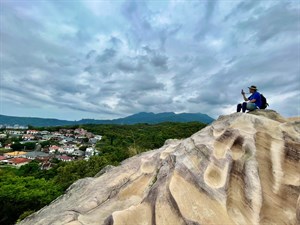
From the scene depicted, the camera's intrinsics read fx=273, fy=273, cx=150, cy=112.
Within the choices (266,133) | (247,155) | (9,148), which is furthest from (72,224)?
(9,148)

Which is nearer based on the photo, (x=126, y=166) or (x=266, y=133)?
(x=266, y=133)

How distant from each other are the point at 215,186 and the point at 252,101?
6277 mm

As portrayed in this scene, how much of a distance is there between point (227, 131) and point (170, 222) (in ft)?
15.6

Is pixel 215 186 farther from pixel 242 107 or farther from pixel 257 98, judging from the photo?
pixel 257 98

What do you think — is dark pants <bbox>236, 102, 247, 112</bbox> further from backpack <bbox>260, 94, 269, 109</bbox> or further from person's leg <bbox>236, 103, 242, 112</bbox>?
backpack <bbox>260, 94, 269, 109</bbox>

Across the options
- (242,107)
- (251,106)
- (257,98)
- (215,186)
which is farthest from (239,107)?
Result: (215,186)

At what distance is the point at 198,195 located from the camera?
815 centimetres

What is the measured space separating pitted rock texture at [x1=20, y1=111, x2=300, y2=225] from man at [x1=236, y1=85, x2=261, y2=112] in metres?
1.34

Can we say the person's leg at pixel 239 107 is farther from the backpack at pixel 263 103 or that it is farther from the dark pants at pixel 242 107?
the backpack at pixel 263 103

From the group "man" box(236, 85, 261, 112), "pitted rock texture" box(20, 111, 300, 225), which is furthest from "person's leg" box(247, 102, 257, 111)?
"pitted rock texture" box(20, 111, 300, 225)

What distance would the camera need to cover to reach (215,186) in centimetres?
843

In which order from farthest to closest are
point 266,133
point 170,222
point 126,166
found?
point 126,166 → point 266,133 → point 170,222

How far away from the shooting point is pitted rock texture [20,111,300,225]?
25.2 feet

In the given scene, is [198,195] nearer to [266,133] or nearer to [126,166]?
[266,133]
